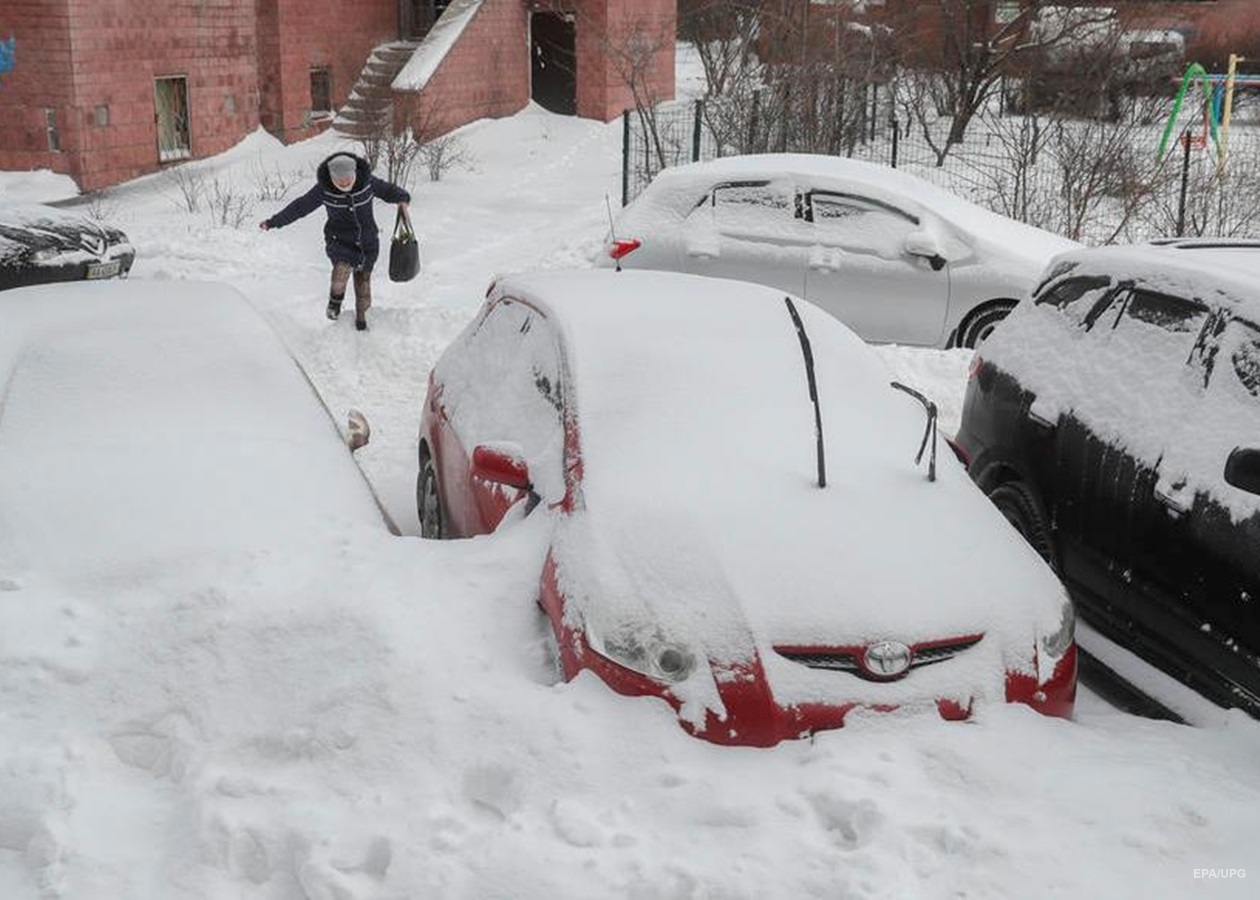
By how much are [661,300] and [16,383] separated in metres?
2.60

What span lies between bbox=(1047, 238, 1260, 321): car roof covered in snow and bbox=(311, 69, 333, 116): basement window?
1745 centimetres

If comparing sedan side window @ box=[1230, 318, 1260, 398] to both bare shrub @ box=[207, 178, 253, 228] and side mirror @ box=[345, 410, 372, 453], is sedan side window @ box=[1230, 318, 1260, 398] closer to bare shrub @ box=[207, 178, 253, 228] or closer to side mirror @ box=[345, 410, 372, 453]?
side mirror @ box=[345, 410, 372, 453]

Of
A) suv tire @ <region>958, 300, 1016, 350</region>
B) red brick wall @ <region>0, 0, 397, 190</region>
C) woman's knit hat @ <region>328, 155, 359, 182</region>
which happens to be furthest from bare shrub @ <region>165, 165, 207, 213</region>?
suv tire @ <region>958, 300, 1016, 350</region>

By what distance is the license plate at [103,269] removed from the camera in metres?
12.1

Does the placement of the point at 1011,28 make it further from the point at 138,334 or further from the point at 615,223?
the point at 138,334

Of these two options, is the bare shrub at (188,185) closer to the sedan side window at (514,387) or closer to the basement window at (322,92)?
the basement window at (322,92)

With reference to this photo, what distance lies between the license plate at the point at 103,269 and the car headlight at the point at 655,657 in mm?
9064

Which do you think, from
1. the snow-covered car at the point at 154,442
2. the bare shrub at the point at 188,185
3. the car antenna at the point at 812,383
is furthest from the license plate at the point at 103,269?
the car antenna at the point at 812,383

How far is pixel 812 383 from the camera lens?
5297 millimetres

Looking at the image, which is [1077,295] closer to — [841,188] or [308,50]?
[841,188]

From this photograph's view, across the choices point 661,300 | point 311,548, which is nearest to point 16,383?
point 311,548

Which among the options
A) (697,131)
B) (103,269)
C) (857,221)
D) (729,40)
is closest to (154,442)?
(857,221)

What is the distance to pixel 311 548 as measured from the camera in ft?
16.4

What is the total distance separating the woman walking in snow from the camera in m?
10.8
